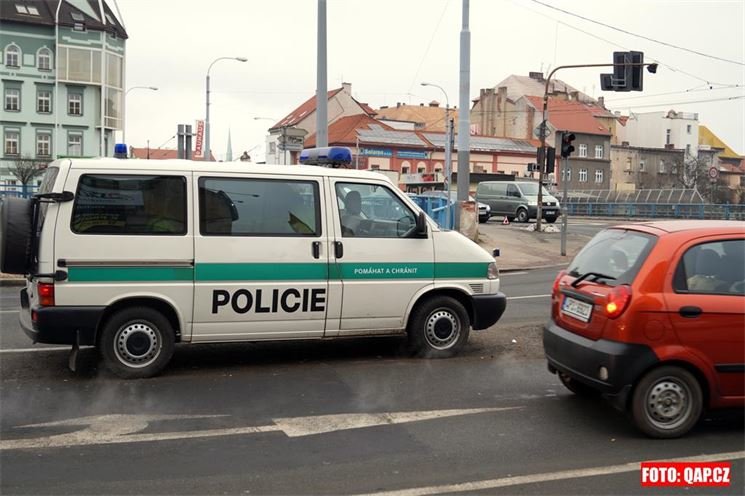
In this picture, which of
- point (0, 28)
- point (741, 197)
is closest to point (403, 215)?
point (741, 197)

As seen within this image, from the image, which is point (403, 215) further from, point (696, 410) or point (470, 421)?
point (696, 410)

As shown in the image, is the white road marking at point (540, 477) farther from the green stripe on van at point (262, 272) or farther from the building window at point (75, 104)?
the building window at point (75, 104)

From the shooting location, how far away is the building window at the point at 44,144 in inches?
2302

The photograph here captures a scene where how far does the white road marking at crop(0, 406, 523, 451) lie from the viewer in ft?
17.3

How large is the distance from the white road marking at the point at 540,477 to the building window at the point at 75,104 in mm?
60529

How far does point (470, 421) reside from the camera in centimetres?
587

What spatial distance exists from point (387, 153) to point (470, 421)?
6915 centimetres

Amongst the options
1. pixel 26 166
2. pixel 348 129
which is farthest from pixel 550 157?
pixel 348 129

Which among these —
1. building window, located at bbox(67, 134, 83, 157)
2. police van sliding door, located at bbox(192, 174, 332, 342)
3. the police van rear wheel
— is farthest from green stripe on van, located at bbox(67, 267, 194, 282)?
building window, located at bbox(67, 134, 83, 157)

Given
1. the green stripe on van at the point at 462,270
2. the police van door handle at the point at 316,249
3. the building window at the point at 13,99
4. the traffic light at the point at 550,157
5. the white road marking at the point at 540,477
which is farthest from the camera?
the building window at the point at 13,99

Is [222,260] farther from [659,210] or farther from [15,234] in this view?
[659,210]

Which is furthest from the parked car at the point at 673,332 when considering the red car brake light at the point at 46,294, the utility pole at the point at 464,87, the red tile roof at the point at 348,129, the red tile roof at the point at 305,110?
the red tile roof at the point at 305,110

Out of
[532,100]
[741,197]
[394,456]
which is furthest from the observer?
[532,100]

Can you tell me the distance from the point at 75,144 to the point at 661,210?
143ft
